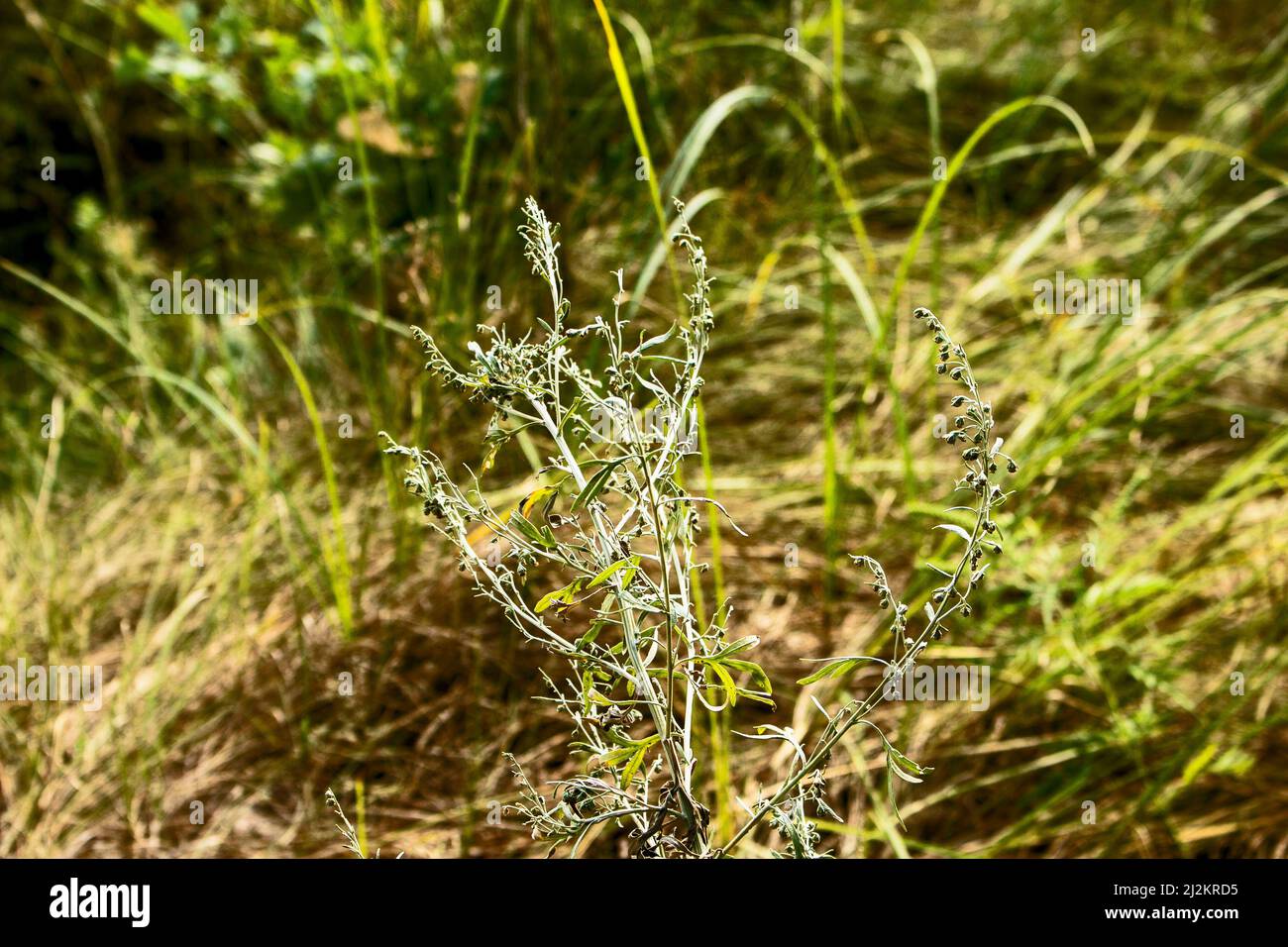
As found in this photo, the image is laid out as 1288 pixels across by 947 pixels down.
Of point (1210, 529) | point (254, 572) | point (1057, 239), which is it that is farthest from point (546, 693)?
point (1057, 239)

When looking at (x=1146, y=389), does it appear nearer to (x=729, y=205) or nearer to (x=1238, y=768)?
(x=1238, y=768)

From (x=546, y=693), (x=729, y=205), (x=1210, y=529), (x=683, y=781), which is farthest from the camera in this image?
(x=729, y=205)

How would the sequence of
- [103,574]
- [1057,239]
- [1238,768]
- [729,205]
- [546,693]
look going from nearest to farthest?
[1238,768], [546,693], [103,574], [729,205], [1057,239]

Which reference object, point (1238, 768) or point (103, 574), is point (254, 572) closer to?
point (103, 574)

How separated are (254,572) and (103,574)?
13.9 inches

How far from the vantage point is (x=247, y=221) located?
8.54ft

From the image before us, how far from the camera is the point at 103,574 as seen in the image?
185cm

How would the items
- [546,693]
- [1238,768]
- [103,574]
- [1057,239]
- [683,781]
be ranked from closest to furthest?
1. [683,781]
2. [1238,768]
3. [546,693]
4. [103,574]
5. [1057,239]

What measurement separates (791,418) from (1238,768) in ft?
3.07

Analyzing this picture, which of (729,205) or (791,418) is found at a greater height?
(729,205)

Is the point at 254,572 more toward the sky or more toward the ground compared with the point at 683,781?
more toward the sky
